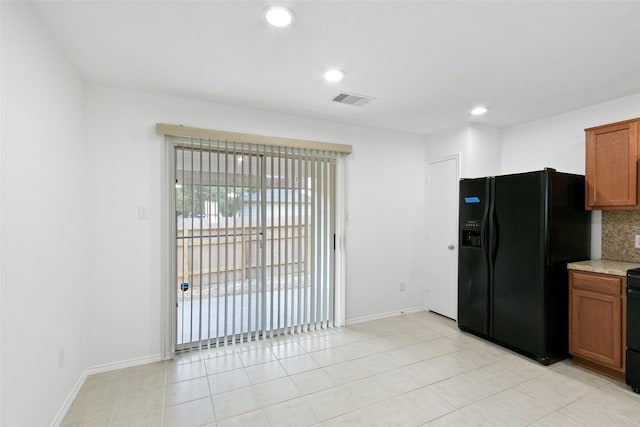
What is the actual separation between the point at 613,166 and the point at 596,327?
4.82ft

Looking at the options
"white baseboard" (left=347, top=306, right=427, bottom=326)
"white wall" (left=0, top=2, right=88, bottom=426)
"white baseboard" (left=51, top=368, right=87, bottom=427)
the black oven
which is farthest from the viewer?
"white baseboard" (left=347, top=306, right=427, bottom=326)

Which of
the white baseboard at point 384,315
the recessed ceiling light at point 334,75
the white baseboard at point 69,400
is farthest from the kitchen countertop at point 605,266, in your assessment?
the white baseboard at point 69,400

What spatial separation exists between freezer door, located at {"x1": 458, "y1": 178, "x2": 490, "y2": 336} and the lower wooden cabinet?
0.74m

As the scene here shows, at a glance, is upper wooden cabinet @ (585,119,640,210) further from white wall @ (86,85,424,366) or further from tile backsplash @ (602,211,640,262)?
white wall @ (86,85,424,366)

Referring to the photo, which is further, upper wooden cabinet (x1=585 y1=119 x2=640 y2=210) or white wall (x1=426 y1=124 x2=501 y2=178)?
white wall (x1=426 y1=124 x2=501 y2=178)

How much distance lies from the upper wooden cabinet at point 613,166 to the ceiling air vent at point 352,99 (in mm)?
2186

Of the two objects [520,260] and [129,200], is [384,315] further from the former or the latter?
[129,200]

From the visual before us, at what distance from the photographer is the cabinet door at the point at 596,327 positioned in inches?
98.5

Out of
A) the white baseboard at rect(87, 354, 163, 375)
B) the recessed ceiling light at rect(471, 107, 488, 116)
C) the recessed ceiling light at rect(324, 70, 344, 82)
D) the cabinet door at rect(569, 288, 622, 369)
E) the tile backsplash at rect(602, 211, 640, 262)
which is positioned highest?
the recessed ceiling light at rect(324, 70, 344, 82)

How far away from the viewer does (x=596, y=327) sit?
2639 millimetres

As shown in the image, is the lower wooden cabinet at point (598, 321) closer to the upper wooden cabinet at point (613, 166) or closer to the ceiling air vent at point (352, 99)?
the upper wooden cabinet at point (613, 166)

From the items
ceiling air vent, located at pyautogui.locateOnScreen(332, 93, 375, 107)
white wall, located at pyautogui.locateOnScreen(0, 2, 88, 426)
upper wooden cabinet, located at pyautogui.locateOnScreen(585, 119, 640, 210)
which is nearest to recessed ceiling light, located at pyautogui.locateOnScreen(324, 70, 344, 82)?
ceiling air vent, located at pyautogui.locateOnScreen(332, 93, 375, 107)

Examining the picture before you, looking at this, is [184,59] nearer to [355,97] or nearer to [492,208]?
[355,97]

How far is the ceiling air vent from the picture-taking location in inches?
116
